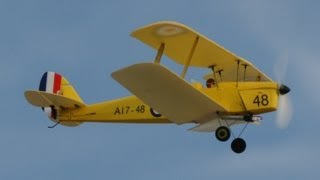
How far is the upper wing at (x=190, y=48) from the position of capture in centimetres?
1967

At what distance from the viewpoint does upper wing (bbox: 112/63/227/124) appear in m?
18.6

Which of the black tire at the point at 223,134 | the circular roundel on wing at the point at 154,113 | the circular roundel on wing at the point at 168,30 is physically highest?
the circular roundel on wing at the point at 168,30

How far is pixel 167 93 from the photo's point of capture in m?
19.6

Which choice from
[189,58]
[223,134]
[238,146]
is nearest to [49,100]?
[189,58]

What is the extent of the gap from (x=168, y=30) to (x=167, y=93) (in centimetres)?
149

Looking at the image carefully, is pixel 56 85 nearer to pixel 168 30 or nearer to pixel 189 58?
pixel 189 58

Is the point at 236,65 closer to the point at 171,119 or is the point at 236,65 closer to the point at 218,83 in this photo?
the point at 218,83

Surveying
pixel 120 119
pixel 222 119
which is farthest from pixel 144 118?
pixel 222 119

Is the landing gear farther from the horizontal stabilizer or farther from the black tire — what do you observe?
the horizontal stabilizer

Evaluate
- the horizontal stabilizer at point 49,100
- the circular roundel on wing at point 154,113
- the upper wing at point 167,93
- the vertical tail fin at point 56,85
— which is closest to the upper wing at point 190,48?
the upper wing at point 167,93

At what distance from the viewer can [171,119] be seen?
68.0 feet

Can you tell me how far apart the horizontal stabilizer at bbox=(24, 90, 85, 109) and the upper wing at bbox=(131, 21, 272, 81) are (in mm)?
3237

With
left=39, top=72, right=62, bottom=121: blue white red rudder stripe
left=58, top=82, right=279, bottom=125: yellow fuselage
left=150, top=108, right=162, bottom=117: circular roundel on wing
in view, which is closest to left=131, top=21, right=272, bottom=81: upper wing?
left=58, top=82, right=279, bottom=125: yellow fuselage

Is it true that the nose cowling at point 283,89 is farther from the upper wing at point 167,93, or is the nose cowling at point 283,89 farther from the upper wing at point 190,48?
the upper wing at point 167,93
